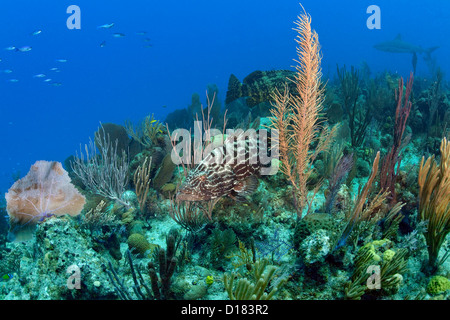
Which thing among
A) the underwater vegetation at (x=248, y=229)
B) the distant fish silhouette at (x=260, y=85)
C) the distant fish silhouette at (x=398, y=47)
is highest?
the distant fish silhouette at (x=398, y=47)

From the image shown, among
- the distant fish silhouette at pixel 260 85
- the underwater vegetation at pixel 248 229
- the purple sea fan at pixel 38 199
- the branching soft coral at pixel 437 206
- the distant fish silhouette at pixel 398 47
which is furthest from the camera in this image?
the distant fish silhouette at pixel 398 47

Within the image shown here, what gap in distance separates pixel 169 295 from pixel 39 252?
1.63 m

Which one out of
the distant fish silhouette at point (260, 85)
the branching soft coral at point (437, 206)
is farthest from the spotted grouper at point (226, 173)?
the distant fish silhouette at point (260, 85)

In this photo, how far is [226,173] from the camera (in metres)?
3.70

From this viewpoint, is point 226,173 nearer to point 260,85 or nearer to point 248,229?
point 248,229

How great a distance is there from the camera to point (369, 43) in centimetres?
8475

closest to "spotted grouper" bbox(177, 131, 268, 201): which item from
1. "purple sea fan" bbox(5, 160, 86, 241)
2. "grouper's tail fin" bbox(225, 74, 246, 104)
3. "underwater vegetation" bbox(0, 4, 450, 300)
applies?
"underwater vegetation" bbox(0, 4, 450, 300)

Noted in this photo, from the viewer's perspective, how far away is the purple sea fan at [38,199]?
350 centimetres

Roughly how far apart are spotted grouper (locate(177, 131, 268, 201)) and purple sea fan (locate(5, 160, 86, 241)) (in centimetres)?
173

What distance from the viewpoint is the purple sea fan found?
11.5ft

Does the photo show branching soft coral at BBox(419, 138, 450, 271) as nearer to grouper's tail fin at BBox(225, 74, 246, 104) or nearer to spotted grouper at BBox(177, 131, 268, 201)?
spotted grouper at BBox(177, 131, 268, 201)

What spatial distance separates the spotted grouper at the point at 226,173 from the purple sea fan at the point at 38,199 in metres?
1.73

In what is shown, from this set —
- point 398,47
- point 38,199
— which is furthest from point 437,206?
point 398,47

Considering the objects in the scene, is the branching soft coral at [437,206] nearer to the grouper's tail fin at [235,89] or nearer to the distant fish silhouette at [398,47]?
the grouper's tail fin at [235,89]
